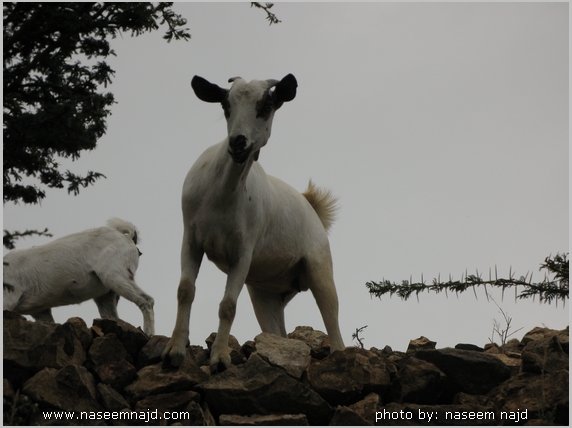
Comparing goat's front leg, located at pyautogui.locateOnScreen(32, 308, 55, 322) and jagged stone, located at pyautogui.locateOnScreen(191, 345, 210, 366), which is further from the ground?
goat's front leg, located at pyautogui.locateOnScreen(32, 308, 55, 322)

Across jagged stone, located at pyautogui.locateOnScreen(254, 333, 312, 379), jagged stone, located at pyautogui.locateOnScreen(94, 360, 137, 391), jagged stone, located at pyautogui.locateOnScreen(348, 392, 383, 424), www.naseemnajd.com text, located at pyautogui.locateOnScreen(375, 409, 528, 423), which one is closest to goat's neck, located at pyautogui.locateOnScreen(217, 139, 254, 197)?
jagged stone, located at pyautogui.locateOnScreen(254, 333, 312, 379)

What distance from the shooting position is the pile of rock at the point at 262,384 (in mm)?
6301

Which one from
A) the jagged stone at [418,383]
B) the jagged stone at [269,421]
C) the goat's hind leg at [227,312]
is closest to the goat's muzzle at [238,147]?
the goat's hind leg at [227,312]

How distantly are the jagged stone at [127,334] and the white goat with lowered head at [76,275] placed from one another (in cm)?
352

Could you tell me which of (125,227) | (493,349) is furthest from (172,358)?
(125,227)

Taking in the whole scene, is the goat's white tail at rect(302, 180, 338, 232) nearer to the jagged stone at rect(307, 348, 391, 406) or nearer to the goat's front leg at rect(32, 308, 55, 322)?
the jagged stone at rect(307, 348, 391, 406)

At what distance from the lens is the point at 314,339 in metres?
8.77

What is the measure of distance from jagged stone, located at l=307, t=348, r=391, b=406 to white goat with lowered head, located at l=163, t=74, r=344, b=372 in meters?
0.79

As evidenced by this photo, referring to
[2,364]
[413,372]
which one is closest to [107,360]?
[2,364]

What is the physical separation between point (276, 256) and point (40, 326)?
230 cm

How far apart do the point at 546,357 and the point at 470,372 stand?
2.06 feet

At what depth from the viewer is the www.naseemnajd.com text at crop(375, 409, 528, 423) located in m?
6.56

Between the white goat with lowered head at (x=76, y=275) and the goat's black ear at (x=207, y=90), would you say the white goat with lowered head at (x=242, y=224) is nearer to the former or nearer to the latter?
the goat's black ear at (x=207, y=90)

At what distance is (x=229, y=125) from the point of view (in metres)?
6.87
